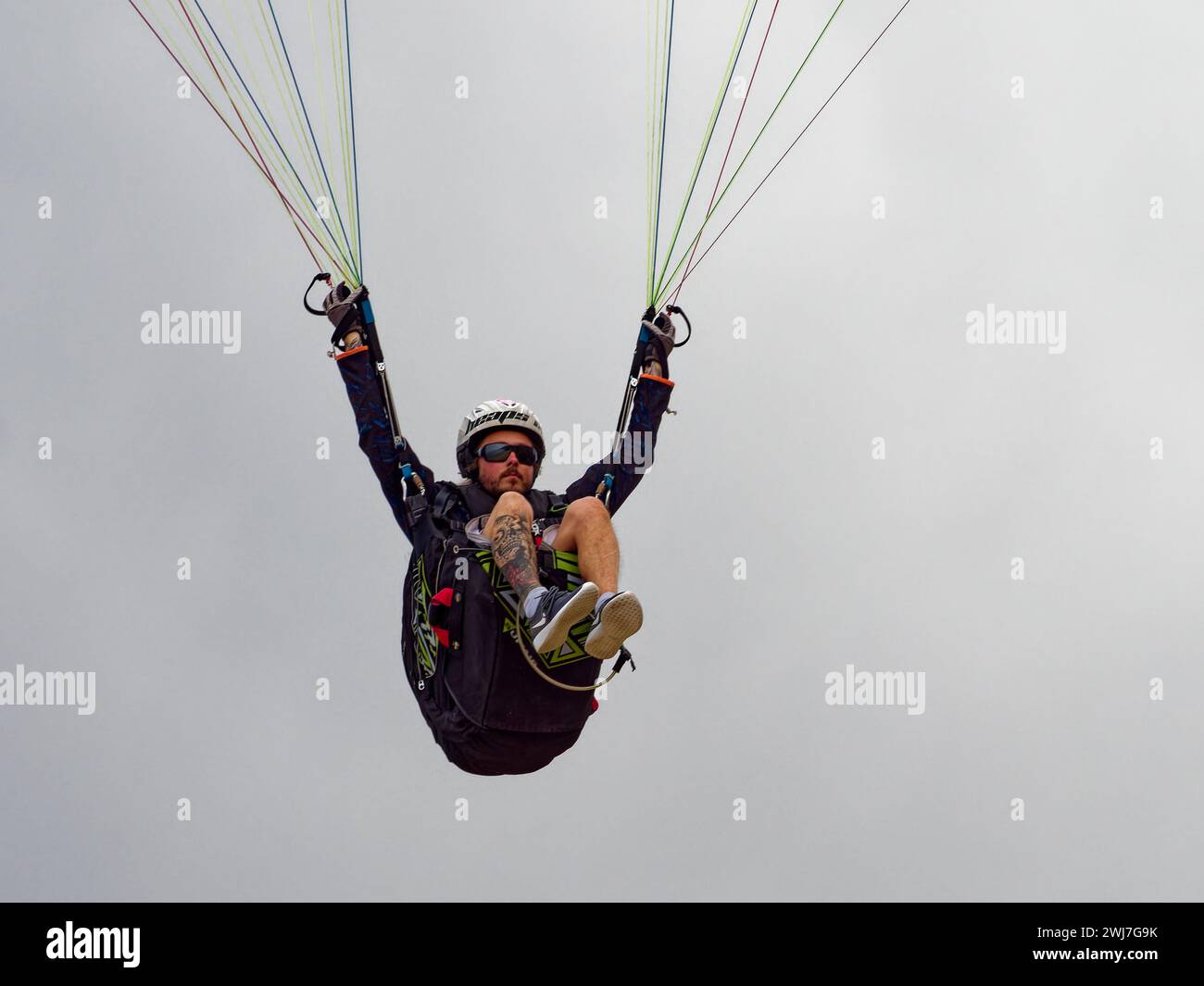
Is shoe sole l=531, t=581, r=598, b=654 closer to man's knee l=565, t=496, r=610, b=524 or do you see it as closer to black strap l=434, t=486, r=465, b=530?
man's knee l=565, t=496, r=610, b=524

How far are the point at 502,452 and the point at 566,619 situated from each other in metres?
1.81

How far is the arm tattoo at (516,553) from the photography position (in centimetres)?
1197

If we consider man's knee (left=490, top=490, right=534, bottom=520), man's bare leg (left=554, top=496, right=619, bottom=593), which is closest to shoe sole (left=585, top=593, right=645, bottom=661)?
man's bare leg (left=554, top=496, right=619, bottom=593)

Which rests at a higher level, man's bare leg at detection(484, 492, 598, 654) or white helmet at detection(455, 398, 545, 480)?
white helmet at detection(455, 398, 545, 480)

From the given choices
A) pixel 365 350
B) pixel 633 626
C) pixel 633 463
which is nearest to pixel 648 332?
pixel 633 463

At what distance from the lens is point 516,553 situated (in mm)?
12039

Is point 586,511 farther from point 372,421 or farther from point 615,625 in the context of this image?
point 372,421

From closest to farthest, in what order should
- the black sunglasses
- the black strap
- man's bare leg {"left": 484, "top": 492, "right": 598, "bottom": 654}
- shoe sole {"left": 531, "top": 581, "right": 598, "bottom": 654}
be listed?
shoe sole {"left": 531, "top": 581, "right": 598, "bottom": 654}, man's bare leg {"left": 484, "top": 492, "right": 598, "bottom": 654}, the black strap, the black sunglasses

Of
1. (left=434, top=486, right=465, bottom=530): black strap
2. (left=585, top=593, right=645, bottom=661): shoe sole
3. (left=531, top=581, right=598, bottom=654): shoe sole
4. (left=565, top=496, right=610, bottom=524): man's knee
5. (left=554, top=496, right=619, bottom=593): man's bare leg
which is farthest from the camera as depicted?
(left=434, top=486, right=465, bottom=530): black strap

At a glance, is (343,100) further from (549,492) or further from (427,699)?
(427,699)

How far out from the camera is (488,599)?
12.4 m

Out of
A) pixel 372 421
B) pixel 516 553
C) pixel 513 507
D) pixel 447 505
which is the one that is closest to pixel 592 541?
pixel 516 553

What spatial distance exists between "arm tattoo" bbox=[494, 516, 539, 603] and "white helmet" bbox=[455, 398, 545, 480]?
1.03 meters

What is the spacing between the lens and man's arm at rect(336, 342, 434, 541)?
1288cm
